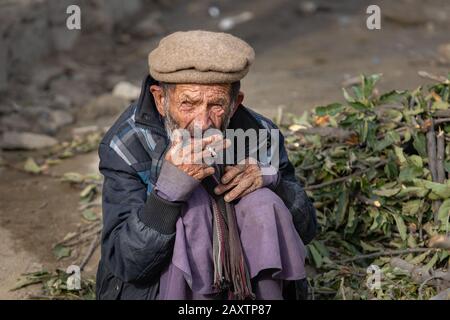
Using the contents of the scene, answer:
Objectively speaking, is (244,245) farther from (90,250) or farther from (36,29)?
A: (36,29)

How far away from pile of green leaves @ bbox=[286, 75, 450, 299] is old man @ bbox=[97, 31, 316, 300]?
3.24ft

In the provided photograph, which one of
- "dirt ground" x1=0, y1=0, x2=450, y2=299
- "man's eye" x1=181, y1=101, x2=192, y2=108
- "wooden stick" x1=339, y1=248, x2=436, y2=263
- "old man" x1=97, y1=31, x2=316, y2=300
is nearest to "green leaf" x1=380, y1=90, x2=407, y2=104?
"wooden stick" x1=339, y1=248, x2=436, y2=263

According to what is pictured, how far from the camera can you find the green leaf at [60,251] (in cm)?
445

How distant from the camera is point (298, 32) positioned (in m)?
8.91

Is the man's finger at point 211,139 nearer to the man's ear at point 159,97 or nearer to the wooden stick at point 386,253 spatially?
the man's ear at point 159,97

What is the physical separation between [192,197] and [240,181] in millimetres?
177

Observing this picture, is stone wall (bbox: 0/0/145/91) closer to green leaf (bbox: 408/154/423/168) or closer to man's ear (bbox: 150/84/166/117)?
green leaf (bbox: 408/154/423/168)

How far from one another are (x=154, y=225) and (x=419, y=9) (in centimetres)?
707

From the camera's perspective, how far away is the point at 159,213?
288cm

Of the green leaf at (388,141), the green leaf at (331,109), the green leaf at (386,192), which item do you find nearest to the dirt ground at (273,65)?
the green leaf at (331,109)

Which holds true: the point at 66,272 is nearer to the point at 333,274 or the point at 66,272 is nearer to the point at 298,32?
the point at 333,274

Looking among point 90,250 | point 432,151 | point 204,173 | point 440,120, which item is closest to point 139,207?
point 204,173

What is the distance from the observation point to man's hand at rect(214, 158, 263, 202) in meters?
3.02
